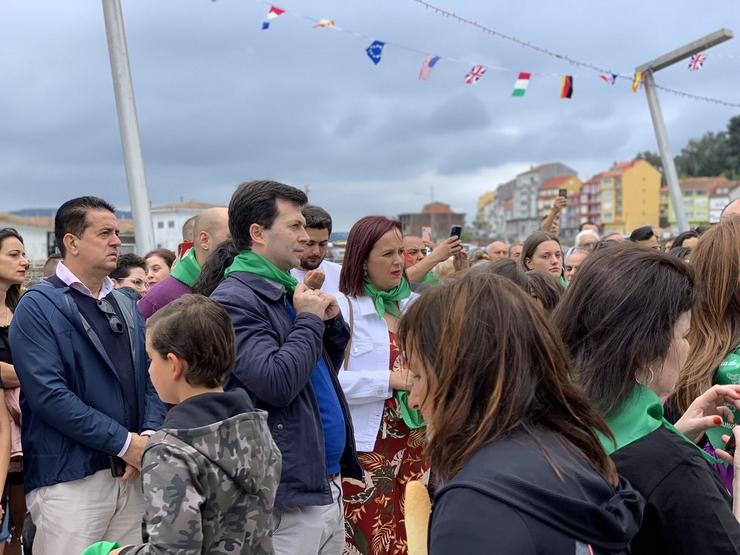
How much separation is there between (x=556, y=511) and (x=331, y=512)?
2.12 m

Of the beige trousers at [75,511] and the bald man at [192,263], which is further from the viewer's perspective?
the bald man at [192,263]

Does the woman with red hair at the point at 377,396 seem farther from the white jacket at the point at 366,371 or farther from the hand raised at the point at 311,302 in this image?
the hand raised at the point at 311,302

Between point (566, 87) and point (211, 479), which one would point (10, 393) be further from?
point (566, 87)

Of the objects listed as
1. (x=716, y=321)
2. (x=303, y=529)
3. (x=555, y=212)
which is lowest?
(x=303, y=529)

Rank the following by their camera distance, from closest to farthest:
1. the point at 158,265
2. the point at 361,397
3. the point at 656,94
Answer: the point at 361,397, the point at 158,265, the point at 656,94

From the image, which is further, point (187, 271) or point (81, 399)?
point (187, 271)

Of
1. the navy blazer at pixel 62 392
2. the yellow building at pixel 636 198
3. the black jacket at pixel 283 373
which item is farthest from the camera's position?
the yellow building at pixel 636 198

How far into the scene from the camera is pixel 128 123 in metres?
8.38

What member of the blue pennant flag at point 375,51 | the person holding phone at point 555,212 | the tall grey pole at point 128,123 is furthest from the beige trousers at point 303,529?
the blue pennant flag at point 375,51

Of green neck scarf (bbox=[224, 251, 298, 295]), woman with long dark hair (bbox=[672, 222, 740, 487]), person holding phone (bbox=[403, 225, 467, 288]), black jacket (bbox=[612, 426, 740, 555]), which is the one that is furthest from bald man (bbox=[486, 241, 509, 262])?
black jacket (bbox=[612, 426, 740, 555])

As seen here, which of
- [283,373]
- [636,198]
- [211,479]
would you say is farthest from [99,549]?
[636,198]

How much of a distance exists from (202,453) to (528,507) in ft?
4.03

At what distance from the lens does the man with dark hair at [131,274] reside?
6.71 m

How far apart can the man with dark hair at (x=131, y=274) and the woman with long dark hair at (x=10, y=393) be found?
2.06 m
